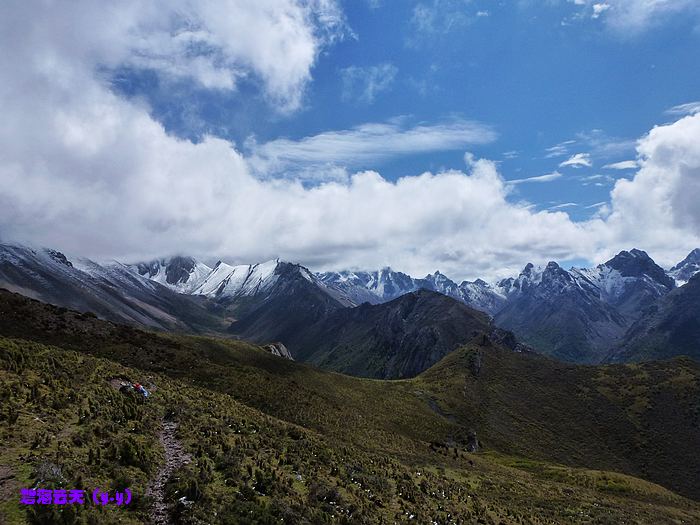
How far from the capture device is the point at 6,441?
19.5 metres

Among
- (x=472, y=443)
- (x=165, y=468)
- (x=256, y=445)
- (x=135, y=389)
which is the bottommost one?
(x=472, y=443)

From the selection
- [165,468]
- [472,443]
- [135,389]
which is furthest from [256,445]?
[472,443]

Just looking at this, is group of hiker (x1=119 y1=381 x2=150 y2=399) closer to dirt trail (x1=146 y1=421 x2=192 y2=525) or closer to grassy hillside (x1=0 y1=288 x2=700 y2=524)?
grassy hillside (x1=0 y1=288 x2=700 y2=524)

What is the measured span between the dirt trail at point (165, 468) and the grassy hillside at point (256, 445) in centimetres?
47

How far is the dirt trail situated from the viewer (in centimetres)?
1722

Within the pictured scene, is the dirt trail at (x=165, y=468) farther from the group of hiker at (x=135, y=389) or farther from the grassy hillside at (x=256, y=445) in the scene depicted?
the group of hiker at (x=135, y=389)

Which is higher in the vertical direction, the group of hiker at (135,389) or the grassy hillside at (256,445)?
the group of hiker at (135,389)

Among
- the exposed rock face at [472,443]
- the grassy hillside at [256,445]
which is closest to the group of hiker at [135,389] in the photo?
the grassy hillside at [256,445]

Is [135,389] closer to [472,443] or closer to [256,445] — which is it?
[256,445]

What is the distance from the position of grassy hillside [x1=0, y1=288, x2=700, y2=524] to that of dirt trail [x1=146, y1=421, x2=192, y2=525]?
47cm

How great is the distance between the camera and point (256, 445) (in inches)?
1195

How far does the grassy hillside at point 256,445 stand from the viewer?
64.3 feet

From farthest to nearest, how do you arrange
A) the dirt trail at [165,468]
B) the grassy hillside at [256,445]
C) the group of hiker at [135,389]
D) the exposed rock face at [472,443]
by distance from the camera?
the exposed rock face at [472,443] → the group of hiker at [135,389] → the grassy hillside at [256,445] → the dirt trail at [165,468]

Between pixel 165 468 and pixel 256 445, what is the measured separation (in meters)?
9.40
